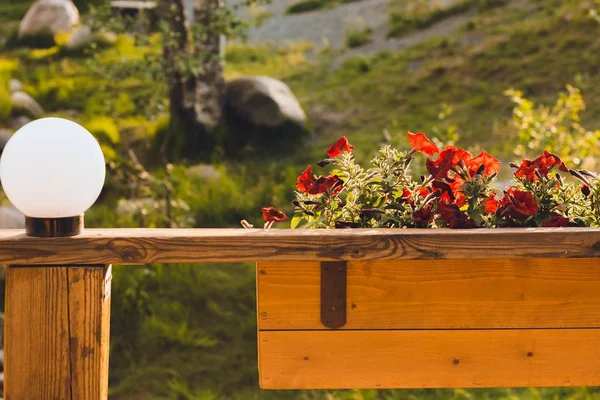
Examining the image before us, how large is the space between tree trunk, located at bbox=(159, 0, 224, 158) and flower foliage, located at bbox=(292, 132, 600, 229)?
5.52 meters

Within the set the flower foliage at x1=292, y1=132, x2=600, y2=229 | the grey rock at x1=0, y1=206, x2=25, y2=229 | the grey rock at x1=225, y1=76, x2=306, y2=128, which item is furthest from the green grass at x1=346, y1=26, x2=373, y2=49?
the flower foliage at x1=292, y1=132, x2=600, y2=229

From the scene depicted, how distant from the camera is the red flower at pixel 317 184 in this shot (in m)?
2.46

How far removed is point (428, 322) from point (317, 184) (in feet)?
1.66

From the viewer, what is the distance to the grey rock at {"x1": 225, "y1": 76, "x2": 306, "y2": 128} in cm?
852

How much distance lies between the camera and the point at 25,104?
920 centimetres

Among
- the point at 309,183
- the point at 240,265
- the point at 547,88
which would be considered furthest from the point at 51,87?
the point at 309,183

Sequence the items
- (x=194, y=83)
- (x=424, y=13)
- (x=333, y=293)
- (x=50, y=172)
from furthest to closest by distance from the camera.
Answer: (x=424, y=13) < (x=194, y=83) < (x=333, y=293) < (x=50, y=172)

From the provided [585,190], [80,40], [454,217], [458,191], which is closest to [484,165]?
[458,191]

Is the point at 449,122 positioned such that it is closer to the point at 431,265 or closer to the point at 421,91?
the point at 421,91

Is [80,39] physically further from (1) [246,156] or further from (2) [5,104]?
(1) [246,156]

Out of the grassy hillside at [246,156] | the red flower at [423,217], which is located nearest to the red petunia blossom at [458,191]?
the red flower at [423,217]

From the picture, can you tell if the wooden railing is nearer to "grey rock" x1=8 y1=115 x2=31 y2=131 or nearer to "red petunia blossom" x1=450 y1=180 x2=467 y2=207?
"red petunia blossom" x1=450 y1=180 x2=467 y2=207

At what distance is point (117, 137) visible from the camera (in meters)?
8.46

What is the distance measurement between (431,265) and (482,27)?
9.01m
